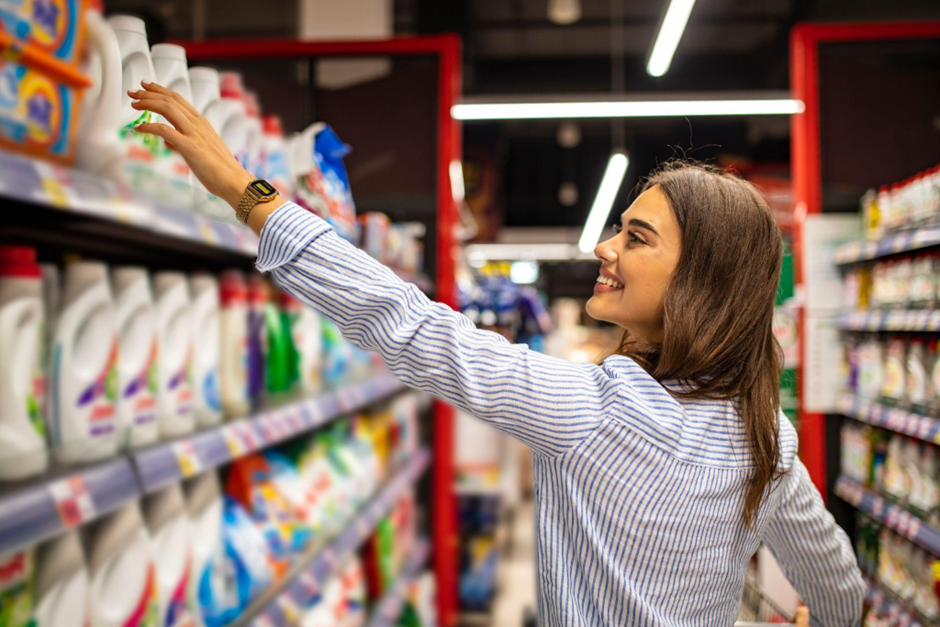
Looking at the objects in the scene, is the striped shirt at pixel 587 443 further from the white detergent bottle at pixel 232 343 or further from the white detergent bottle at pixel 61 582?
the white detergent bottle at pixel 232 343

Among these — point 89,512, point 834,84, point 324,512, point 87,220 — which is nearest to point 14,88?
point 87,220

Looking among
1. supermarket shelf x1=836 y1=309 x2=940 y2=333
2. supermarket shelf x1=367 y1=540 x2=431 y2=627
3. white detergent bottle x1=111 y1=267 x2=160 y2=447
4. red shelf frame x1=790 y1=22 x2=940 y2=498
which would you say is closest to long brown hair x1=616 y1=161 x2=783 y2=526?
white detergent bottle x1=111 y1=267 x2=160 y2=447

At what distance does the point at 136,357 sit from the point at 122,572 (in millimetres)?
352

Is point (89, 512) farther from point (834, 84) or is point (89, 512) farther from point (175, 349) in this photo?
point (834, 84)

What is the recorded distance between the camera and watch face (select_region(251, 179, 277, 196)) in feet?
2.93

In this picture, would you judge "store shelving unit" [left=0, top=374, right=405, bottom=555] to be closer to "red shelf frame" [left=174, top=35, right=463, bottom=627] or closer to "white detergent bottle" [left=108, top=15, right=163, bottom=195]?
"white detergent bottle" [left=108, top=15, right=163, bottom=195]

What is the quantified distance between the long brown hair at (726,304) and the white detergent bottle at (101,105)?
760 millimetres

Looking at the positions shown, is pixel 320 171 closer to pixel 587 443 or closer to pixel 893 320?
pixel 587 443

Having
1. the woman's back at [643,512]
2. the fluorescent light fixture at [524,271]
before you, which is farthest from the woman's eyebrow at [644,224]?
the fluorescent light fixture at [524,271]

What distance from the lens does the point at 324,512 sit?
210 centimetres

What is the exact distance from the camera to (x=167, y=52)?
3.15 ft

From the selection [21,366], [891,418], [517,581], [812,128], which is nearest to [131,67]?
[21,366]

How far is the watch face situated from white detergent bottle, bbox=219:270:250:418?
0.79 metres

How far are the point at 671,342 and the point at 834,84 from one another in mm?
2574
